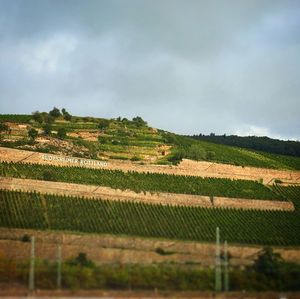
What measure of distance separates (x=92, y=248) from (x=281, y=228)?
1933 cm

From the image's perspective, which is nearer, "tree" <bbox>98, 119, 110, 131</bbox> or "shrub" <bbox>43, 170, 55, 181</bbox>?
"shrub" <bbox>43, 170, 55, 181</bbox>

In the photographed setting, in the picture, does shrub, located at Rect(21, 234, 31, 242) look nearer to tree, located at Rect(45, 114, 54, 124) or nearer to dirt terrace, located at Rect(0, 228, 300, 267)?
dirt terrace, located at Rect(0, 228, 300, 267)

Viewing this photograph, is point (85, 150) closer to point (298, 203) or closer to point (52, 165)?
point (52, 165)

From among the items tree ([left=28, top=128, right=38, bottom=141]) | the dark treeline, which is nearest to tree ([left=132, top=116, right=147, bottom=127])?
tree ([left=28, top=128, right=38, bottom=141])

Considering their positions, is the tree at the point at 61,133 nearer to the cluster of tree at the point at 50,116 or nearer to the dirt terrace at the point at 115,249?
the cluster of tree at the point at 50,116

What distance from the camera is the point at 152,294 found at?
33.0 meters

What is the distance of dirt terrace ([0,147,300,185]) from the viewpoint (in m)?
58.8

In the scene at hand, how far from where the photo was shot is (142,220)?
51.2 m

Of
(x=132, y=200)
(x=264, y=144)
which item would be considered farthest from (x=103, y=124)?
(x=264, y=144)

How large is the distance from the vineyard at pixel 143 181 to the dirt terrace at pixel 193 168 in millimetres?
966

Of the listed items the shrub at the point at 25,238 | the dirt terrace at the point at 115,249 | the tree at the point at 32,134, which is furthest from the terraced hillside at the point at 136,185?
the shrub at the point at 25,238

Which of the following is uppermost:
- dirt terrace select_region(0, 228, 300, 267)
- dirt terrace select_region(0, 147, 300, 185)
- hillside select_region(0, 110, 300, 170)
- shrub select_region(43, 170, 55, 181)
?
hillside select_region(0, 110, 300, 170)

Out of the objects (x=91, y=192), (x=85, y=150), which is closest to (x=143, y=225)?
(x=91, y=192)

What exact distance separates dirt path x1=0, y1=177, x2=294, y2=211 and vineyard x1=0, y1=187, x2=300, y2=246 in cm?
98
